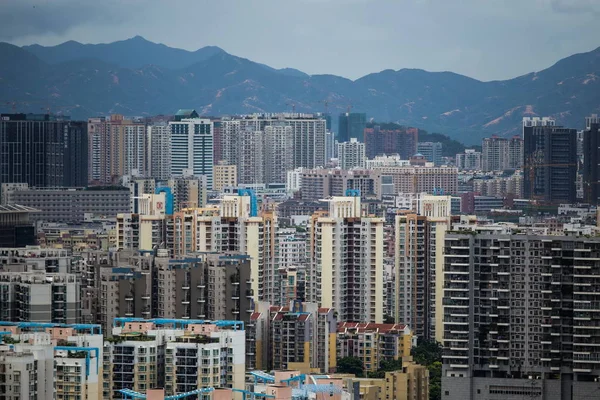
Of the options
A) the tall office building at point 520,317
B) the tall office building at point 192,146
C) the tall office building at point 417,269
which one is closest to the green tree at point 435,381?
the tall office building at point 520,317

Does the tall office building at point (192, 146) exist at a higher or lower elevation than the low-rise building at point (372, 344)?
higher

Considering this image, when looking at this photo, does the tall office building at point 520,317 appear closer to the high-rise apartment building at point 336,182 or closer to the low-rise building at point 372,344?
the low-rise building at point 372,344

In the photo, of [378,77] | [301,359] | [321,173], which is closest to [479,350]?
[301,359]

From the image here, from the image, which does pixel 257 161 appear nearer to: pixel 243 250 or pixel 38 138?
pixel 38 138

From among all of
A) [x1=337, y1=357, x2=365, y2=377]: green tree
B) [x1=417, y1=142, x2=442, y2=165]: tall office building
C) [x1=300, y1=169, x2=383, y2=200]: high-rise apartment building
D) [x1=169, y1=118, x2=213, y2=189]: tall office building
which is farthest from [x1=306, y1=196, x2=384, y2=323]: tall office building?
[x1=417, y1=142, x2=442, y2=165]: tall office building

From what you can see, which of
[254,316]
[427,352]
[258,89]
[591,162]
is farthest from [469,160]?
[254,316]

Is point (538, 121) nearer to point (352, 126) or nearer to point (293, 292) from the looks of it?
point (352, 126)
